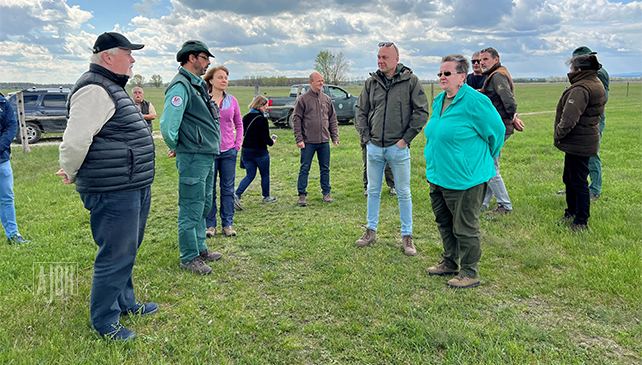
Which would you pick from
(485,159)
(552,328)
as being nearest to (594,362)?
(552,328)

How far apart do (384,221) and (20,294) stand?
429 centimetres

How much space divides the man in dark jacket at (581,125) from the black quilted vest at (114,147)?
4782 millimetres

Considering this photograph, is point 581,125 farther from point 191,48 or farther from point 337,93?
point 337,93

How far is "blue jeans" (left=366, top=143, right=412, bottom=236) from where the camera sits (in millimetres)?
4480

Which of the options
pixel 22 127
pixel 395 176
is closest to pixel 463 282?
pixel 395 176

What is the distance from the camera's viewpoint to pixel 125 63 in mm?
2715

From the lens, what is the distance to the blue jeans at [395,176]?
448cm

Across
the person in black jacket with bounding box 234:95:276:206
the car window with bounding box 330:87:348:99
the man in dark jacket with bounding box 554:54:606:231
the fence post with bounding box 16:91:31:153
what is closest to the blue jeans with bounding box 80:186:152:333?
the person in black jacket with bounding box 234:95:276:206

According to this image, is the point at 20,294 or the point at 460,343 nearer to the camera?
the point at 460,343

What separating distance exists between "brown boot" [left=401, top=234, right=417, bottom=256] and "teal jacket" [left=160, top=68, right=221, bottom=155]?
2393mm

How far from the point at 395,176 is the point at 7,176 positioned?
15.9 feet

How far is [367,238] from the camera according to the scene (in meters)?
4.77

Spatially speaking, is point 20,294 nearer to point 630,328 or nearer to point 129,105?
point 129,105

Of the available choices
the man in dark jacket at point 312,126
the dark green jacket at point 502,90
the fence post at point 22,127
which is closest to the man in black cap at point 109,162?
the man in dark jacket at point 312,126
